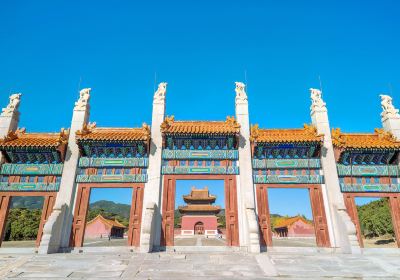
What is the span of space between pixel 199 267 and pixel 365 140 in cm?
1222

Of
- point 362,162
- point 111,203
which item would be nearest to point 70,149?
point 362,162

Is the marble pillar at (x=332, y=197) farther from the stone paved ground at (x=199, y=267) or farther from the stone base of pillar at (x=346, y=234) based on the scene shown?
the stone paved ground at (x=199, y=267)

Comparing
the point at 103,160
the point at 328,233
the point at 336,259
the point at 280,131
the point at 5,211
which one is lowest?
the point at 336,259

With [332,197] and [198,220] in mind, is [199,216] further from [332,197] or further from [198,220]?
[332,197]

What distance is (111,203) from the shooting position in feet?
551

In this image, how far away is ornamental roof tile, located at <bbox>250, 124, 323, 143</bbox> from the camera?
49.4ft

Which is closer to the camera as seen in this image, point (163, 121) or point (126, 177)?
point (126, 177)

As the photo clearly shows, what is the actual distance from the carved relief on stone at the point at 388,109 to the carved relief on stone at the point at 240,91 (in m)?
8.56

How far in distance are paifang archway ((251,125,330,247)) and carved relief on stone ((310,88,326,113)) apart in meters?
1.88

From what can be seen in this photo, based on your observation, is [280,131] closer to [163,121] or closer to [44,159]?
[163,121]

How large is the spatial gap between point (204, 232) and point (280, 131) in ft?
101

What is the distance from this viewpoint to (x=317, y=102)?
1705 cm

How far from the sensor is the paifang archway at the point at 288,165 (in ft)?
48.4

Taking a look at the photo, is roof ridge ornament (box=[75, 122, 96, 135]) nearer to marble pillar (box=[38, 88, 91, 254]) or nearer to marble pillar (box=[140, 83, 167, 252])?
marble pillar (box=[38, 88, 91, 254])
